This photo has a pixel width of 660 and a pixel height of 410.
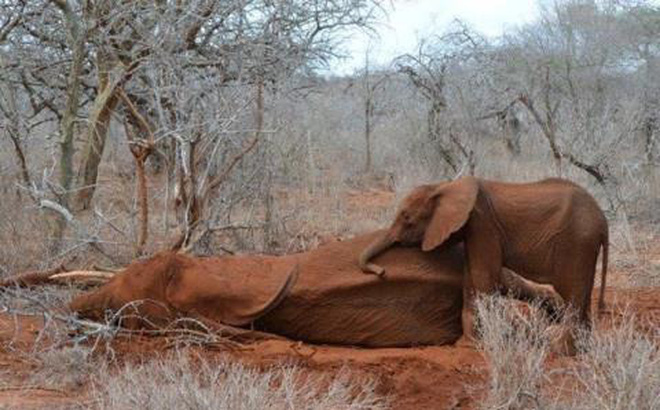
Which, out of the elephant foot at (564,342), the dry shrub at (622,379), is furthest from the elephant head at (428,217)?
the dry shrub at (622,379)

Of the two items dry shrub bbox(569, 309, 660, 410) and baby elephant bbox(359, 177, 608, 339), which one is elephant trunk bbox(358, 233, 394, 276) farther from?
dry shrub bbox(569, 309, 660, 410)

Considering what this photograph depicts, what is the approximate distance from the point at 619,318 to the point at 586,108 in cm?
908

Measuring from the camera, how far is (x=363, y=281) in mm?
5887

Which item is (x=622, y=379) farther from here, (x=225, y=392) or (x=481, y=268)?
(x=481, y=268)

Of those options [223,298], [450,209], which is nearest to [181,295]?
[223,298]

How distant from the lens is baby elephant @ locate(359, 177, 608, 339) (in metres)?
5.65

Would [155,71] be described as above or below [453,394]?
above

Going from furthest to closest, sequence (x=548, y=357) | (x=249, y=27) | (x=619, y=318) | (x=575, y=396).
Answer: (x=249, y=27), (x=619, y=318), (x=548, y=357), (x=575, y=396)

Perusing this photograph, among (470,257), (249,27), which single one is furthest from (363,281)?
(249,27)

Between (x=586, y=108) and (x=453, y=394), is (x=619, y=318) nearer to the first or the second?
(x=453, y=394)

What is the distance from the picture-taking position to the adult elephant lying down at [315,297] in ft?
19.0

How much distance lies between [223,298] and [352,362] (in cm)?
95

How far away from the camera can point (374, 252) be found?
19.4 ft

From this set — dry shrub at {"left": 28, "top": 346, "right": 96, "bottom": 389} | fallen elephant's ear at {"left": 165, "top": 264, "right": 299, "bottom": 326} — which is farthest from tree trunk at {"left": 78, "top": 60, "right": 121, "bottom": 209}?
dry shrub at {"left": 28, "top": 346, "right": 96, "bottom": 389}
